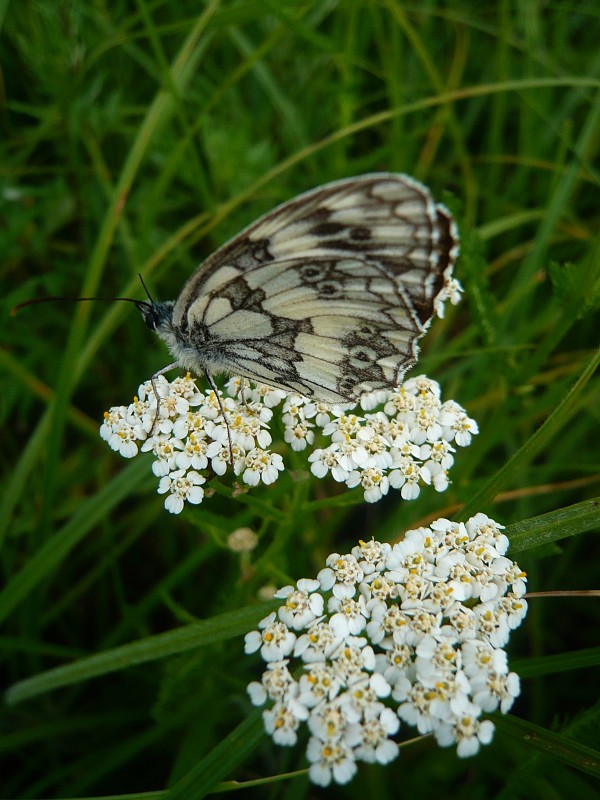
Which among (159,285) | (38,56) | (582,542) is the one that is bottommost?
(582,542)

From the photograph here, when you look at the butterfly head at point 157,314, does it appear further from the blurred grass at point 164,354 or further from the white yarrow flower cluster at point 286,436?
the blurred grass at point 164,354

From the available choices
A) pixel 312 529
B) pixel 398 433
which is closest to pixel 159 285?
pixel 312 529

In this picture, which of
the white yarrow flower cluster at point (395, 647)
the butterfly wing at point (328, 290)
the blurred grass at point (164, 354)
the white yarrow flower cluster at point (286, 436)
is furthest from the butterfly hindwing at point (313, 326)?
the white yarrow flower cluster at point (395, 647)

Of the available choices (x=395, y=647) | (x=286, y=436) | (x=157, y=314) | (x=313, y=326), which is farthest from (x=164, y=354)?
(x=395, y=647)

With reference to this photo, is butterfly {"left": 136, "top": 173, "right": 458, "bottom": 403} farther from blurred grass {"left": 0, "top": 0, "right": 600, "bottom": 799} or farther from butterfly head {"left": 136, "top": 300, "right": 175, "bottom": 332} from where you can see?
blurred grass {"left": 0, "top": 0, "right": 600, "bottom": 799}

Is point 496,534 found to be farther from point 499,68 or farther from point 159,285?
point 499,68

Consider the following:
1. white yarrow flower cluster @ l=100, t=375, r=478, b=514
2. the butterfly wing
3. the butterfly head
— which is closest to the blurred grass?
white yarrow flower cluster @ l=100, t=375, r=478, b=514
